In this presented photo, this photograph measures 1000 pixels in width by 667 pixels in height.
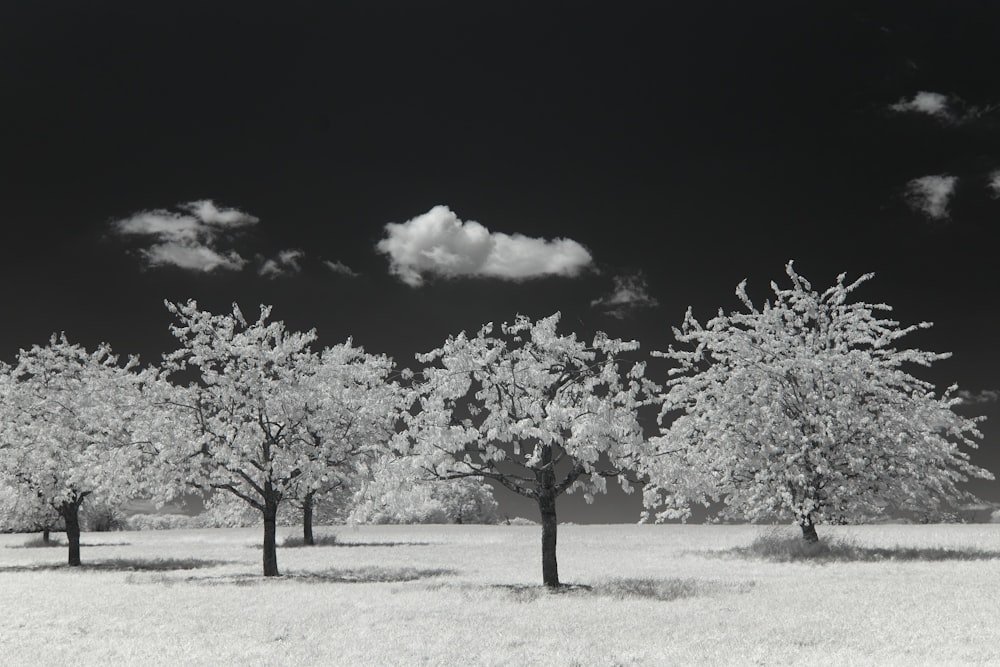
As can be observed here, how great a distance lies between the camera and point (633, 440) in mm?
22406

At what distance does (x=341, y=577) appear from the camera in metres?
28.3

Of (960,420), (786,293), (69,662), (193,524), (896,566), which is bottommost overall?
(193,524)

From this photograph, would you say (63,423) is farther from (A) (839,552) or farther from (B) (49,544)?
(A) (839,552)

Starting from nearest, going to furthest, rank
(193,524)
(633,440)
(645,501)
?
(633,440) → (645,501) → (193,524)

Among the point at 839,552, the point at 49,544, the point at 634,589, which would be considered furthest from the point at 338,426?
the point at 49,544

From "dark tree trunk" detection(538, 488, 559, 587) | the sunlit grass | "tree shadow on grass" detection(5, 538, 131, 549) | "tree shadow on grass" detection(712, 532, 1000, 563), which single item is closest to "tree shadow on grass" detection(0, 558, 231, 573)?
"dark tree trunk" detection(538, 488, 559, 587)

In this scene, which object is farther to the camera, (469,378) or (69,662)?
(469,378)

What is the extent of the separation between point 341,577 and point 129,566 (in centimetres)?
1421

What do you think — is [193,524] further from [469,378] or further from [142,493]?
[469,378]

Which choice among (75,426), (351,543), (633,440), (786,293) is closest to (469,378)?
(633,440)

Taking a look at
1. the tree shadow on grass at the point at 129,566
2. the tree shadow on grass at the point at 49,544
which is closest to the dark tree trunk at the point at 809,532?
the tree shadow on grass at the point at 129,566

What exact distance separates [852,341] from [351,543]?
34368 millimetres

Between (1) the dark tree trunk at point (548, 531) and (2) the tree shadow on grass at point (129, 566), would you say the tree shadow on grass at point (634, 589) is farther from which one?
(2) the tree shadow on grass at point (129, 566)

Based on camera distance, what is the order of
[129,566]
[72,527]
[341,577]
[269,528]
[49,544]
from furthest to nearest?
1. [49,544]
2. [72,527]
3. [129,566]
4. [269,528]
5. [341,577]
